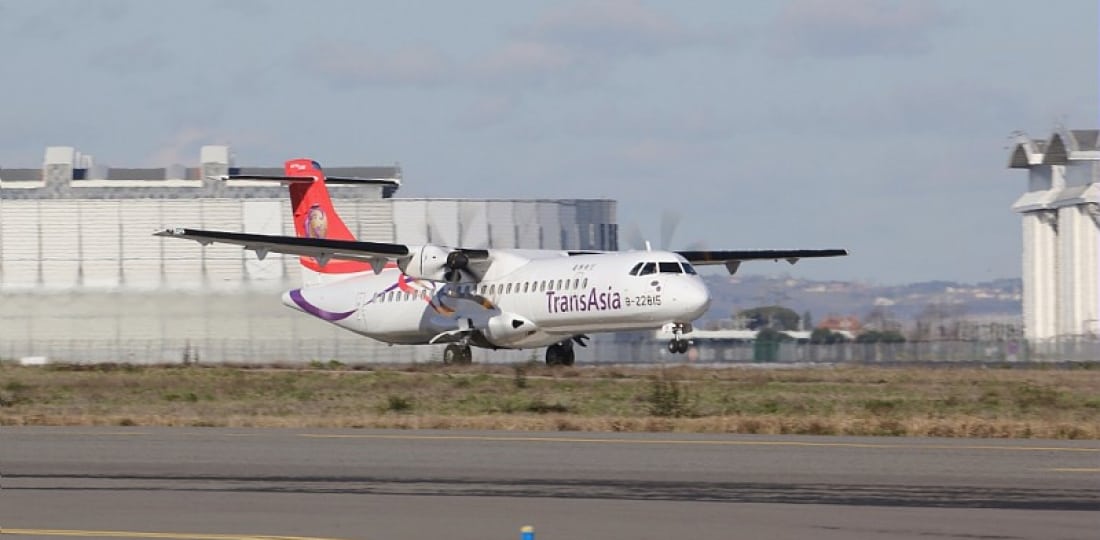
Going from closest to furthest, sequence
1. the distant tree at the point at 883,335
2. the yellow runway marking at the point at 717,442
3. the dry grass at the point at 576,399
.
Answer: the yellow runway marking at the point at 717,442 → the dry grass at the point at 576,399 → the distant tree at the point at 883,335

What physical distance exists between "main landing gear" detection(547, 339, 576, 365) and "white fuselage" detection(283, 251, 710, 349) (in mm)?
867

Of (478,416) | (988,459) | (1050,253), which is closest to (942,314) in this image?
(1050,253)

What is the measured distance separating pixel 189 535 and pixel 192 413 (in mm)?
15296

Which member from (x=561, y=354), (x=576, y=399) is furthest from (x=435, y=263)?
(x=576, y=399)

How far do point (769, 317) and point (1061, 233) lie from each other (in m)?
23.3

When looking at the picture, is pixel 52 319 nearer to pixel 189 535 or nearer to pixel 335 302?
pixel 335 302

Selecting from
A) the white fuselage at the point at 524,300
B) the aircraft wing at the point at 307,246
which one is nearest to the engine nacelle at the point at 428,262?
the aircraft wing at the point at 307,246

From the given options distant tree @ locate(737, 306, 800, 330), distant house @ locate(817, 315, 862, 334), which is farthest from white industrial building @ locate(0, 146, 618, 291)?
distant house @ locate(817, 315, 862, 334)

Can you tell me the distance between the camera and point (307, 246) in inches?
1681

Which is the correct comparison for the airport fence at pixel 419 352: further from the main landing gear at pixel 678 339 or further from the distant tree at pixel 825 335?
the main landing gear at pixel 678 339

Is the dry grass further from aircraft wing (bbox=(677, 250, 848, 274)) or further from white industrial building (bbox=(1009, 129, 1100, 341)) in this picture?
white industrial building (bbox=(1009, 129, 1100, 341))

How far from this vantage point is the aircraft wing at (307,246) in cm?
4209

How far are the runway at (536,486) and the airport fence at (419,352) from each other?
30.3m

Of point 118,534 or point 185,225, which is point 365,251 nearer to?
point 118,534
